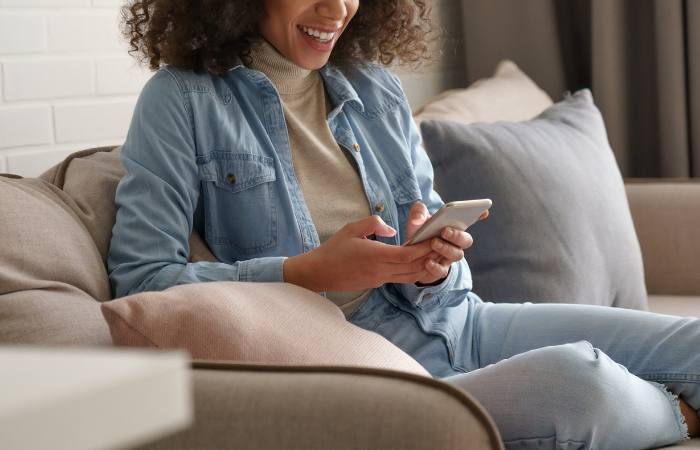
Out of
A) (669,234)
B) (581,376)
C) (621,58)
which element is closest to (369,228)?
(581,376)

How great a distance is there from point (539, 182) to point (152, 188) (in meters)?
0.81

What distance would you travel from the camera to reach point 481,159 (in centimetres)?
190

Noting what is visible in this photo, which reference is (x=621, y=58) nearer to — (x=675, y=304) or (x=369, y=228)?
(x=675, y=304)

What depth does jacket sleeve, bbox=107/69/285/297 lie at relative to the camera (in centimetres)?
131

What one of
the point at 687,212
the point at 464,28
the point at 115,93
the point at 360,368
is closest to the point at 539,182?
the point at 687,212

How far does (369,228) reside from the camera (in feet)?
4.16

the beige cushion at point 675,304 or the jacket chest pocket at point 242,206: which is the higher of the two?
the jacket chest pocket at point 242,206

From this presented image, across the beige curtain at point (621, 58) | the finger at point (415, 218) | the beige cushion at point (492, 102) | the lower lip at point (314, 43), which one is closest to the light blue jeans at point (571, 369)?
the finger at point (415, 218)

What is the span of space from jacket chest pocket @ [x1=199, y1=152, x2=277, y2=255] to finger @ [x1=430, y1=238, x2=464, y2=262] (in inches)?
9.4

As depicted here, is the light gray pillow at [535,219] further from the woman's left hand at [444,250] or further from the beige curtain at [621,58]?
the beige curtain at [621,58]

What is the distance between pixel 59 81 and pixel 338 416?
3.58ft

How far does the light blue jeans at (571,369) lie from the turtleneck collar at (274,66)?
0.35 metres

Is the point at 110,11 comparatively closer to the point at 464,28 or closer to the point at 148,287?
the point at 148,287

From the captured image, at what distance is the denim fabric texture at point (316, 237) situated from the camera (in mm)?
1303
